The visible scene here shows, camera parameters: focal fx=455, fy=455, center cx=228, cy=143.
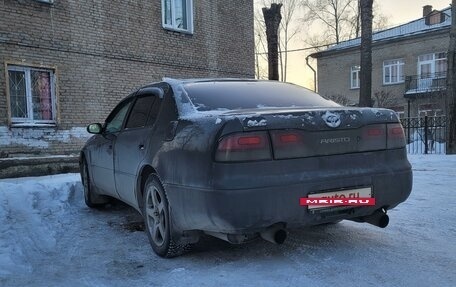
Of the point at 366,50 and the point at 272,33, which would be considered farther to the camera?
the point at 272,33

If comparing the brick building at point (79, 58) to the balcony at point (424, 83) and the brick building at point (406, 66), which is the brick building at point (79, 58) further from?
the balcony at point (424, 83)

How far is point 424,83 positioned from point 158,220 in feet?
98.9

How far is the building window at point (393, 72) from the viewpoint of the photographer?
3203 centimetres

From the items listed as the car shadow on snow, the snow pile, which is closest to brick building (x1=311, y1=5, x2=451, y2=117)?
the car shadow on snow

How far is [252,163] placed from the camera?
3193 mm

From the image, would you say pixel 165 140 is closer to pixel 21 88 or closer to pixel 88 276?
pixel 88 276

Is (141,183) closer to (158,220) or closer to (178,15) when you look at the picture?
(158,220)

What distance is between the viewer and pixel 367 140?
142 inches

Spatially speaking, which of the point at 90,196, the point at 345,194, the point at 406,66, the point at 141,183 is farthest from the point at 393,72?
Answer: the point at 345,194

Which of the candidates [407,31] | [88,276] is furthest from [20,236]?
[407,31]

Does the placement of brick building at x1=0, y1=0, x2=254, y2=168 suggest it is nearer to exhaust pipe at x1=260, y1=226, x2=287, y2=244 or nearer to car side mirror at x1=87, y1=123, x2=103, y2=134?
car side mirror at x1=87, y1=123, x2=103, y2=134

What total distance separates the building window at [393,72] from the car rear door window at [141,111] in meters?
30.2

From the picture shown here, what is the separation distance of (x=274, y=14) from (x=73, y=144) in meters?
7.15

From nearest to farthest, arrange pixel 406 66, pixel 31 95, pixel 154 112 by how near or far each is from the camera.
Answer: pixel 154 112 < pixel 31 95 < pixel 406 66
